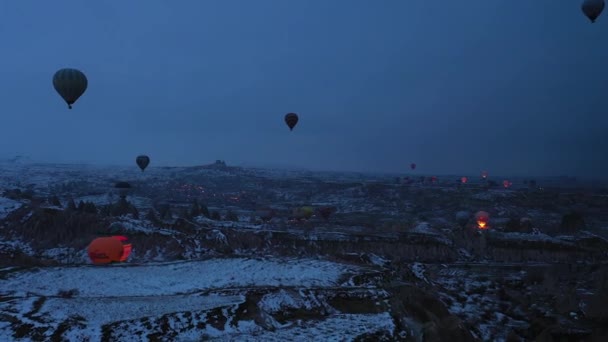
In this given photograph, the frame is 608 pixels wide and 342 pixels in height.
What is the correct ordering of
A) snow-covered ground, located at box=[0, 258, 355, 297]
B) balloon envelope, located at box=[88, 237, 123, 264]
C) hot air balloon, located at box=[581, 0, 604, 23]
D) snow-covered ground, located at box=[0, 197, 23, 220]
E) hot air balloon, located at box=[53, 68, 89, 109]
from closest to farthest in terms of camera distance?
snow-covered ground, located at box=[0, 258, 355, 297], balloon envelope, located at box=[88, 237, 123, 264], hot air balloon, located at box=[581, 0, 604, 23], hot air balloon, located at box=[53, 68, 89, 109], snow-covered ground, located at box=[0, 197, 23, 220]

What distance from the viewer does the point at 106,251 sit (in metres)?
28.0

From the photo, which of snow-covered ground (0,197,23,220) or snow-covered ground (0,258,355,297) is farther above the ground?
snow-covered ground (0,197,23,220)

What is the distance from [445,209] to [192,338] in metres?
83.1

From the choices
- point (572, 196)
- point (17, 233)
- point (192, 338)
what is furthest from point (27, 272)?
point (572, 196)

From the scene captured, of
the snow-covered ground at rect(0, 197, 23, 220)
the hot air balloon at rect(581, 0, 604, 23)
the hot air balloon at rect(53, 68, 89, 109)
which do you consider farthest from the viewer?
the snow-covered ground at rect(0, 197, 23, 220)

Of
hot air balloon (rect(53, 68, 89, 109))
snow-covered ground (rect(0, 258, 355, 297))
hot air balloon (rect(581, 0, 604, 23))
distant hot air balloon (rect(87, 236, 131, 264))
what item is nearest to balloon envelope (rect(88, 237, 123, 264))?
distant hot air balloon (rect(87, 236, 131, 264))

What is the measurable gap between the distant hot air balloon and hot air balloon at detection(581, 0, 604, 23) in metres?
39.8

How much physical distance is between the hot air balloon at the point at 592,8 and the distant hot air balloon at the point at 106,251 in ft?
131

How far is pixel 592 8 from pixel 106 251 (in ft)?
133

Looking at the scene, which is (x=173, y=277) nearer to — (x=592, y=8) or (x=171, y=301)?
(x=171, y=301)

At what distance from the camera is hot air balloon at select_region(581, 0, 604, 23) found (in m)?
29.8

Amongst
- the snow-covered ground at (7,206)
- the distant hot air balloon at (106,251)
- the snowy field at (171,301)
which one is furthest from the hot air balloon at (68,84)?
the snow-covered ground at (7,206)

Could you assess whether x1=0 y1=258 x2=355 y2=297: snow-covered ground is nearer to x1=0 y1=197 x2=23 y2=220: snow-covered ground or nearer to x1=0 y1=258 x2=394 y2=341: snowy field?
x1=0 y1=258 x2=394 y2=341: snowy field

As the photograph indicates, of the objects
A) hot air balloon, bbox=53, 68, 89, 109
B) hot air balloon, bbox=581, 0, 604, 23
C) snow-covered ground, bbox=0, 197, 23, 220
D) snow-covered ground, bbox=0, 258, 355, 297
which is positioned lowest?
snow-covered ground, bbox=0, 258, 355, 297
